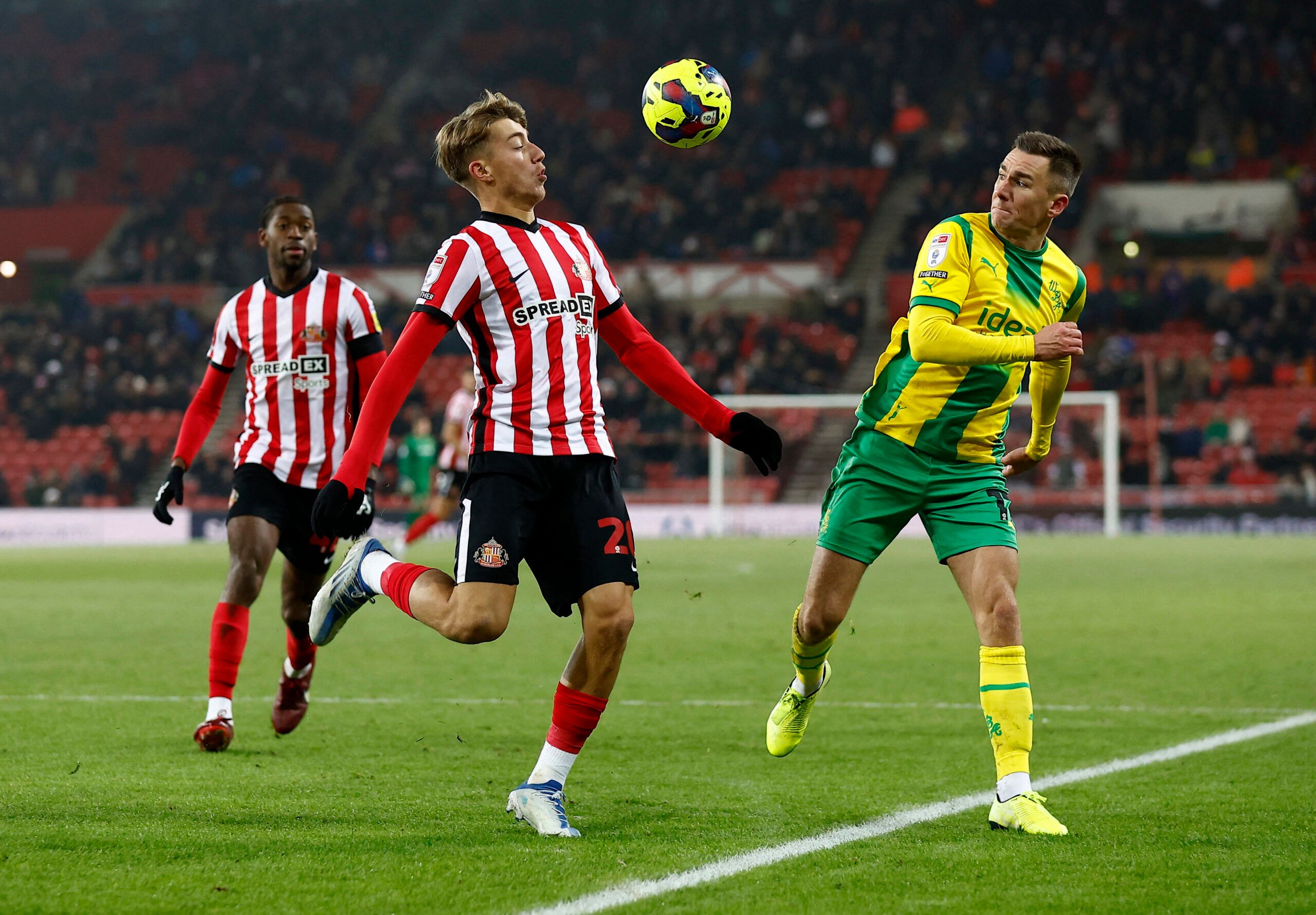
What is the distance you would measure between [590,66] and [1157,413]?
16.9m

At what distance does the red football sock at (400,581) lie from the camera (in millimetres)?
5008

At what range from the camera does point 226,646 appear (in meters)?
6.71

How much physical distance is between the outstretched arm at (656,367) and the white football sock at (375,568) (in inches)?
39.4

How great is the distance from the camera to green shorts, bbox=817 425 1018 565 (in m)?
5.25

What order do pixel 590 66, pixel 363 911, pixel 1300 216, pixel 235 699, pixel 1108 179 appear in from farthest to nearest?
pixel 590 66 < pixel 1108 179 < pixel 1300 216 < pixel 235 699 < pixel 363 911

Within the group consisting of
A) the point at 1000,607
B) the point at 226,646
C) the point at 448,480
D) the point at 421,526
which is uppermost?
the point at 1000,607

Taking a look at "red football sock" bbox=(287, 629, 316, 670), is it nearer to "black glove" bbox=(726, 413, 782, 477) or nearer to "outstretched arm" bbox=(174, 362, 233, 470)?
"outstretched arm" bbox=(174, 362, 233, 470)

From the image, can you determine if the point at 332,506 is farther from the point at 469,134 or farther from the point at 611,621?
the point at 469,134

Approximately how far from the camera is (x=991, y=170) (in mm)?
32594

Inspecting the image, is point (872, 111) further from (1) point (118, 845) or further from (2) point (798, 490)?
(1) point (118, 845)

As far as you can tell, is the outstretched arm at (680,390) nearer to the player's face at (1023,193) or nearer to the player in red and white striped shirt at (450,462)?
the player's face at (1023,193)

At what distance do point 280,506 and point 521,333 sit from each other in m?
2.41

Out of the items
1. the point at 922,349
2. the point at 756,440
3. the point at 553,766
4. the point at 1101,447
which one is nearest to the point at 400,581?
A: the point at 553,766

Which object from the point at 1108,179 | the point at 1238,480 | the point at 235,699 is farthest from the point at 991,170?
the point at 235,699
